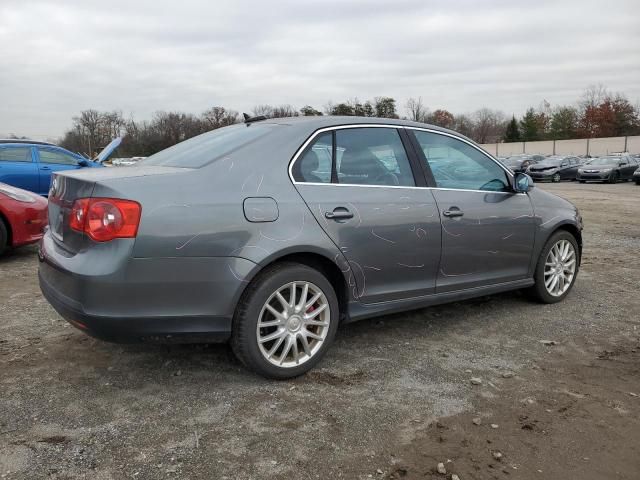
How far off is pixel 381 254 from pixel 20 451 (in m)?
2.26

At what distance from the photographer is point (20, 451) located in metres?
2.52

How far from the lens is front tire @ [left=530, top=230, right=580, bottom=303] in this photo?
488 centimetres

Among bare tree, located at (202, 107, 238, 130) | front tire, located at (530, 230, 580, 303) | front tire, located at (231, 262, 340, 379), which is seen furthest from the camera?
bare tree, located at (202, 107, 238, 130)

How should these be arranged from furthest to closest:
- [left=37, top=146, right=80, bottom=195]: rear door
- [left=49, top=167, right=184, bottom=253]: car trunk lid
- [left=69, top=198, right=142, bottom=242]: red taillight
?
[left=37, top=146, right=80, bottom=195]: rear door → [left=49, top=167, right=184, bottom=253]: car trunk lid → [left=69, top=198, right=142, bottom=242]: red taillight

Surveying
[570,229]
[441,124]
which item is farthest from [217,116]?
[570,229]

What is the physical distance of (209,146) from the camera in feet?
11.9

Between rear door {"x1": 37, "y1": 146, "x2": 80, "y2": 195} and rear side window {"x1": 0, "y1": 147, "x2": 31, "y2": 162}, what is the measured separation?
21cm

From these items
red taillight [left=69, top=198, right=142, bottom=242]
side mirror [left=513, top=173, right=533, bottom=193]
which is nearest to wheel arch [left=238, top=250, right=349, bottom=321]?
red taillight [left=69, top=198, right=142, bottom=242]

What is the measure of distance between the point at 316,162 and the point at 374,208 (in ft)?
1.59

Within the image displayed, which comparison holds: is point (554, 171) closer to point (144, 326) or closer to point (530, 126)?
point (144, 326)

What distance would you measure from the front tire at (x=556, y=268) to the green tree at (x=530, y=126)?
8140 centimetres

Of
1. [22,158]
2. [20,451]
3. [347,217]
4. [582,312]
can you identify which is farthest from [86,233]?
[22,158]

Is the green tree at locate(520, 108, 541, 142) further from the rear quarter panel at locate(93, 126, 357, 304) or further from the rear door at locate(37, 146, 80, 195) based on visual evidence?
the rear quarter panel at locate(93, 126, 357, 304)

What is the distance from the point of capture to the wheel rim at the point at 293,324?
3227 mm
